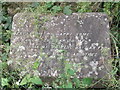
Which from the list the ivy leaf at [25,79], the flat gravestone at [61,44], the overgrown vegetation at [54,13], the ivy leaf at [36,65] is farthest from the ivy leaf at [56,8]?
the ivy leaf at [25,79]

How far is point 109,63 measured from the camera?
200cm

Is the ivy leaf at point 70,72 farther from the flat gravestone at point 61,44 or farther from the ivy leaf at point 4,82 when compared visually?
the ivy leaf at point 4,82

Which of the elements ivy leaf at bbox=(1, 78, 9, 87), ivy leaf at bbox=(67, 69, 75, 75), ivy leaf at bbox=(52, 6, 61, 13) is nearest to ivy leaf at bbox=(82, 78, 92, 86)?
ivy leaf at bbox=(67, 69, 75, 75)

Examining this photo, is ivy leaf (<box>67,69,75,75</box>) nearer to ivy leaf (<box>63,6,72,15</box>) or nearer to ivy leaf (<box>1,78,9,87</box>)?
ivy leaf (<box>1,78,9,87</box>)

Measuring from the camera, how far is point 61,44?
2.10m

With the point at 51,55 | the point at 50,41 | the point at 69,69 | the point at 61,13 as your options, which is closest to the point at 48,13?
the point at 61,13

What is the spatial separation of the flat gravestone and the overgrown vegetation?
0.30 ft

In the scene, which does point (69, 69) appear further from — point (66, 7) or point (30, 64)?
point (66, 7)

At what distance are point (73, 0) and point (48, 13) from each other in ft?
1.27

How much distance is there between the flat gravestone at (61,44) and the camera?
2.00 metres

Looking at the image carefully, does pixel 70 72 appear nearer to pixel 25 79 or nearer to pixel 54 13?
pixel 25 79

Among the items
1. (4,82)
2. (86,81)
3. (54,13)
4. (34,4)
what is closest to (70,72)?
(86,81)

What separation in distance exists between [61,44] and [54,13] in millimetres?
410

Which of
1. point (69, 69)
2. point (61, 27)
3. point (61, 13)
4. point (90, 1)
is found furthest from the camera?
point (90, 1)
